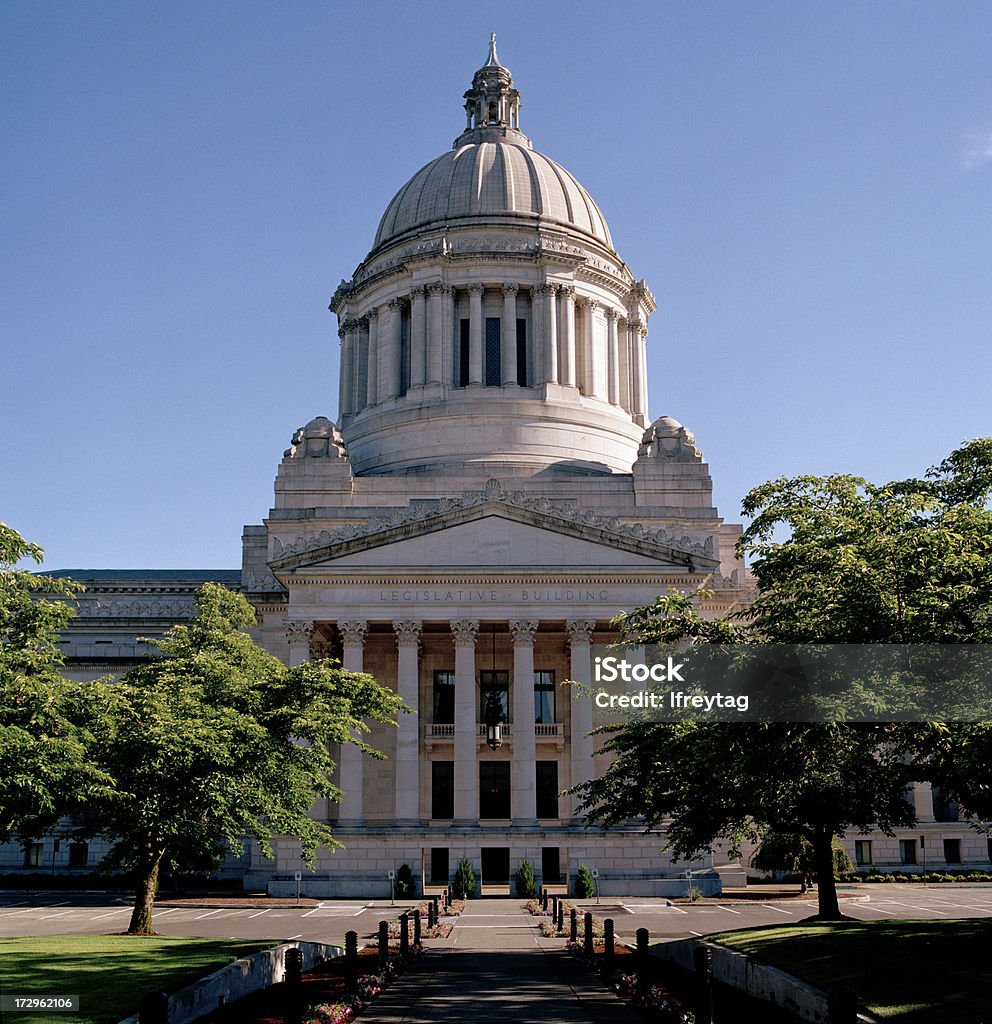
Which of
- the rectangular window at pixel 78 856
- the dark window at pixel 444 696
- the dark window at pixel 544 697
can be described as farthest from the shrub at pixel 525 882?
the rectangular window at pixel 78 856

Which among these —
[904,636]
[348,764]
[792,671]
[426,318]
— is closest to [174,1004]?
[792,671]

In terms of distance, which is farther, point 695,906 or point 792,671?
point 695,906

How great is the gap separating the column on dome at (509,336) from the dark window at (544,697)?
21350 millimetres

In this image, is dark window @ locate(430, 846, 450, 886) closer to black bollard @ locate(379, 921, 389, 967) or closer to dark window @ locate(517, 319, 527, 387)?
black bollard @ locate(379, 921, 389, 967)

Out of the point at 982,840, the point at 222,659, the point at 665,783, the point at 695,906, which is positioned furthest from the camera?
the point at 982,840

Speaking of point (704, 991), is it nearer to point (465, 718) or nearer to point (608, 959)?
point (608, 959)

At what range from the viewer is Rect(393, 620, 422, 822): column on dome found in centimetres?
5228

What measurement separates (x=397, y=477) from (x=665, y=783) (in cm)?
4242

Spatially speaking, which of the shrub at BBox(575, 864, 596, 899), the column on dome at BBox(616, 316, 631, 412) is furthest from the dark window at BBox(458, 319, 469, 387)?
the shrub at BBox(575, 864, 596, 899)

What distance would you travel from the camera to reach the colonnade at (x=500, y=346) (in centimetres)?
7350

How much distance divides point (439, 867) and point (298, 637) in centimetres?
1217

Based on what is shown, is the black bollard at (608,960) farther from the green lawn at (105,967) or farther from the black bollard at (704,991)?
the green lawn at (105,967)

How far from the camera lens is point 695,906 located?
45250 mm

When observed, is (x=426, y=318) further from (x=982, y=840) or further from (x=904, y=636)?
(x=904, y=636)
